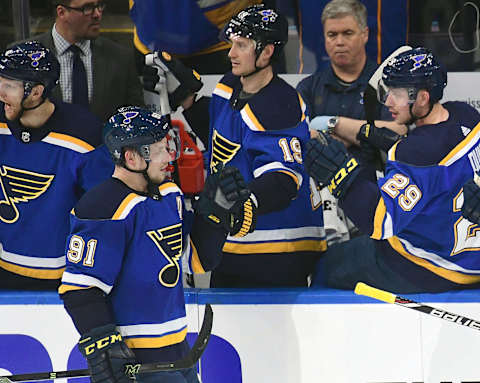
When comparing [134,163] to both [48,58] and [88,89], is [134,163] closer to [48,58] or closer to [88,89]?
[48,58]

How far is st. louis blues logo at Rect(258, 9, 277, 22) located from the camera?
3367mm

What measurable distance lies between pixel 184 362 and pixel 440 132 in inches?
43.2

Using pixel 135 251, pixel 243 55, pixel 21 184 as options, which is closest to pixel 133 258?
pixel 135 251

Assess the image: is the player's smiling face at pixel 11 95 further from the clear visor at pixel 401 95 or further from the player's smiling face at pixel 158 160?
the clear visor at pixel 401 95

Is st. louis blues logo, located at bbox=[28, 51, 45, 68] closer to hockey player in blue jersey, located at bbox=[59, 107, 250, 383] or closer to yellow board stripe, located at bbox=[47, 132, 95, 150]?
yellow board stripe, located at bbox=[47, 132, 95, 150]

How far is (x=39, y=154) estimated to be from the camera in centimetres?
340

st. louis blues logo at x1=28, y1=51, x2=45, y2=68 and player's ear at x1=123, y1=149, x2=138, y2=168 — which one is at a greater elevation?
st. louis blues logo at x1=28, y1=51, x2=45, y2=68

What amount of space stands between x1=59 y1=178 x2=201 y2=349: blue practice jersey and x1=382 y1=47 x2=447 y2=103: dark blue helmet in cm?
83

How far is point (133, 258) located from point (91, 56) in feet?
4.51

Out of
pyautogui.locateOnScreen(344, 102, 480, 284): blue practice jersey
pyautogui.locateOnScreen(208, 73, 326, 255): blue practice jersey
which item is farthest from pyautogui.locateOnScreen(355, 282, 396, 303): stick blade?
pyautogui.locateOnScreen(208, 73, 326, 255): blue practice jersey

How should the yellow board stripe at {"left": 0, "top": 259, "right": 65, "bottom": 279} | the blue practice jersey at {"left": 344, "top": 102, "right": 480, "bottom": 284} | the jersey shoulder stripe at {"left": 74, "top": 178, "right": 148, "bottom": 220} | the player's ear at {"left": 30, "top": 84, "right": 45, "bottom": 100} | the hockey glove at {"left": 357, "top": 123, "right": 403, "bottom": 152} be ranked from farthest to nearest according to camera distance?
the hockey glove at {"left": 357, "top": 123, "right": 403, "bottom": 152}, the yellow board stripe at {"left": 0, "top": 259, "right": 65, "bottom": 279}, the player's ear at {"left": 30, "top": 84, "right": 45, "bottom": 100}, the blue practice jersey at {"left": 344, "top": 102, "right": 480, "bottom": 284}, the jersey shoulder stripe at {"left": 74, "top": 178, "right": 148, "bottom": 220}

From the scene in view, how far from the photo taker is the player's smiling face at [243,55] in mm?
3328

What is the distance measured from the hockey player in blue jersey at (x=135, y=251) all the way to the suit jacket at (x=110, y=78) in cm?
103

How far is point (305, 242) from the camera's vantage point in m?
3.49
